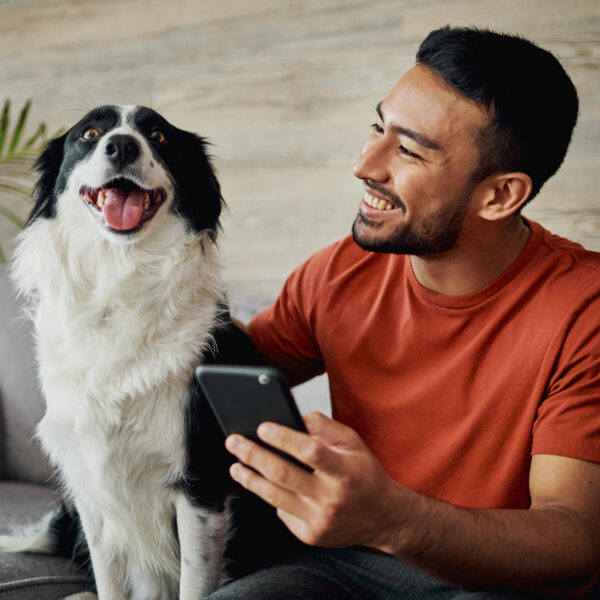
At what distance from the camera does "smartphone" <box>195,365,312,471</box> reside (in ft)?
2.63

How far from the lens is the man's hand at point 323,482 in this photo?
771mm

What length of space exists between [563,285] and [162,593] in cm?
97

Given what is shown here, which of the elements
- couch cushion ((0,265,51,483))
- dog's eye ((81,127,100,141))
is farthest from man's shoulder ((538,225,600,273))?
couch cushion ((0,265,51,483))

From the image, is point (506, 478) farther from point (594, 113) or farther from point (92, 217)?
point (594, 113)

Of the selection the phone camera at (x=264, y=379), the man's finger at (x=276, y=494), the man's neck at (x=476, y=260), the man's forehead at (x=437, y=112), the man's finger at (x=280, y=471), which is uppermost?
the man's forehead at (x=437, y=112)

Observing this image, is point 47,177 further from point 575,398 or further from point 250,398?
point 575,398

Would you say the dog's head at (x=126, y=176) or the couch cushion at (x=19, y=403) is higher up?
the dog's head at (x=126, y=176)

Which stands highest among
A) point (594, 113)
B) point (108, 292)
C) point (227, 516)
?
point (594, 113)

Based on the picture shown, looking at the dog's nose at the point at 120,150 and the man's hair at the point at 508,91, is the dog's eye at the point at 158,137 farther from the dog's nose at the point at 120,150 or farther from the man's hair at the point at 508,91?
the man's hair at the point at 508,91

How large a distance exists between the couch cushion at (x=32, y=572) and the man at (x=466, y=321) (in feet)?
1.40

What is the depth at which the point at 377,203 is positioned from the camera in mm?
1311

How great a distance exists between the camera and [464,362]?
1.23m

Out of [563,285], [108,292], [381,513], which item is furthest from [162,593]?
[563,285]

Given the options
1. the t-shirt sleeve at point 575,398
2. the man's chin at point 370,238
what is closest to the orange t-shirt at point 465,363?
the t-shirt sleeve at point 575,398
